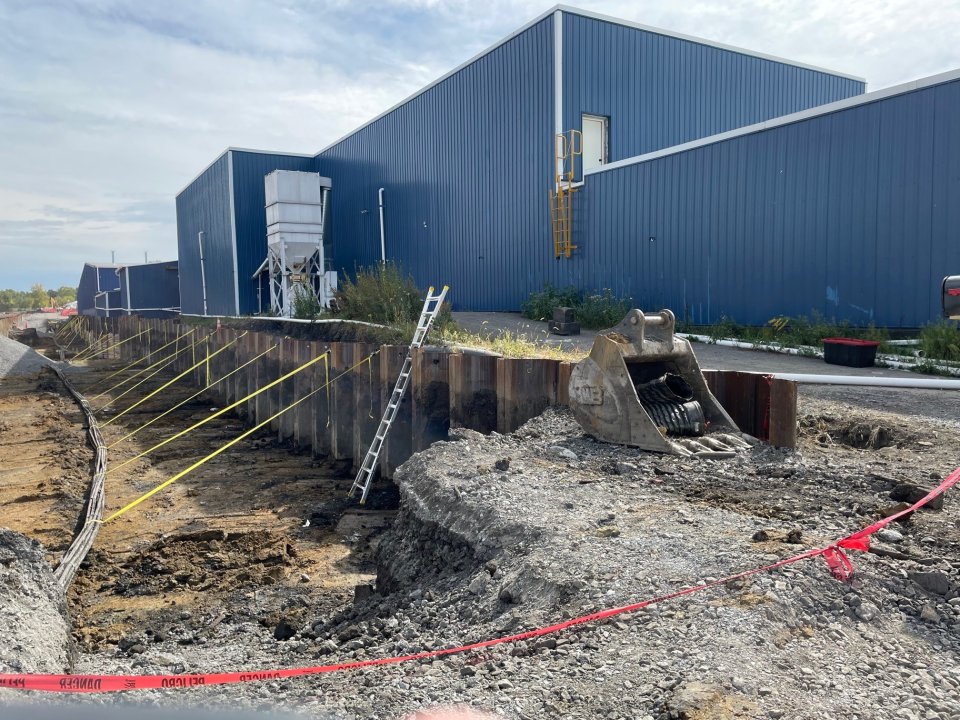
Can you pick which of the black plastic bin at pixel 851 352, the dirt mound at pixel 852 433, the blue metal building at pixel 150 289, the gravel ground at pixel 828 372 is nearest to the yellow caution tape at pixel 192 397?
the gravel ground at pixel 828 372

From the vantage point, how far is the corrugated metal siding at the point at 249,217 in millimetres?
30281

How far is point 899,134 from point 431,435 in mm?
9345

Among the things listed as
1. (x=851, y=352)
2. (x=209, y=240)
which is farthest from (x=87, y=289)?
(x=851, y=352)

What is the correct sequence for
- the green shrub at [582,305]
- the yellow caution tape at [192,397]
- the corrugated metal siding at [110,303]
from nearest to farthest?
the yellow caution tape at [192,397]
the green shrub at [582,305]
the corrugated metal siding at [110,303]

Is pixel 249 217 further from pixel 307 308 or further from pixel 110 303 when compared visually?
pixel 110 303

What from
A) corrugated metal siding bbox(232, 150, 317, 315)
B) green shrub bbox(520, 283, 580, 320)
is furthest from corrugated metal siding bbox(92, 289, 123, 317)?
green shrub bbox(520, 283, 580, 320)

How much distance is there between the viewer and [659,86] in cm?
2059

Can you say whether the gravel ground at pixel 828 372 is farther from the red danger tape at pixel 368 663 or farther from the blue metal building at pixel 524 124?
the blue metal building at pixel 524 124

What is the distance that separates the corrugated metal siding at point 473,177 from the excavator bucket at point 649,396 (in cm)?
1213

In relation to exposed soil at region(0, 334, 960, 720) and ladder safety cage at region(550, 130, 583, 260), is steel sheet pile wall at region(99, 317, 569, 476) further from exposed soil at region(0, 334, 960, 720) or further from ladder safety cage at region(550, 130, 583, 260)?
ladder safety cage at region(550, 130, 583, 260)

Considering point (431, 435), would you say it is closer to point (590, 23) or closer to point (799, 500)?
point (799, 500)

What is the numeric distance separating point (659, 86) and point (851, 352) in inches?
470

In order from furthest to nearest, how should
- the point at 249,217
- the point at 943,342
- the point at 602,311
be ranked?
the point at 249,217, the point at 602,311, the point at 943,342

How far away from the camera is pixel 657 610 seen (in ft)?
12.4
